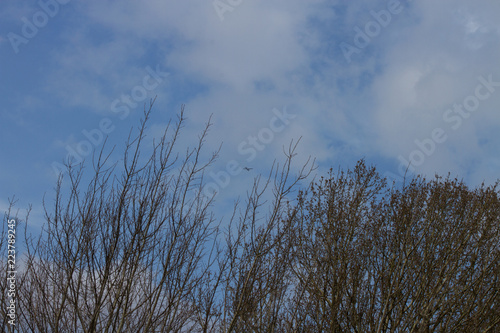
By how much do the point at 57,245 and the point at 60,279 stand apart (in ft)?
1.43

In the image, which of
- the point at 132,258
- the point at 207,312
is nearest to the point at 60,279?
the point at 132,258

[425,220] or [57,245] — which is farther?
[425,220]

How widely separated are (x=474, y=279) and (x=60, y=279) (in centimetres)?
1008

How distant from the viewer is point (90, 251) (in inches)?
197

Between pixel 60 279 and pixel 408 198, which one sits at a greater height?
pixel 408 198

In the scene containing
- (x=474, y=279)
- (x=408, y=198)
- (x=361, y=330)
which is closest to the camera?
(x=361, y=330)

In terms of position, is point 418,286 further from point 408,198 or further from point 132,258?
point 132,258

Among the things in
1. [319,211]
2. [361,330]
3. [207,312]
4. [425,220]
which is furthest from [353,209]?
[207,312]

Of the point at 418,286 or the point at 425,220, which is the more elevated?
the point at 425,220

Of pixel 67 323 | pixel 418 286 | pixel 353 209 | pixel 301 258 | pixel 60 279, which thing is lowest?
pixel 67 323

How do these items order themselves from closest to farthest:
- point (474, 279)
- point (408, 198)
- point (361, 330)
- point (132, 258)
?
point (132, 258)
point (361, 330)
point (474, 279)
point (408, 198)

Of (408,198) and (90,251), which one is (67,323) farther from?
(408,198)

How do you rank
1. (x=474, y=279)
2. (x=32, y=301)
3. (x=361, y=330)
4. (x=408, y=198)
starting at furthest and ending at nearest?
(x=408, y=198)
(x=474, y=279)
(x=361, y=330)
(x=32, y=301)

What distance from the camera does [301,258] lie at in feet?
41.2
